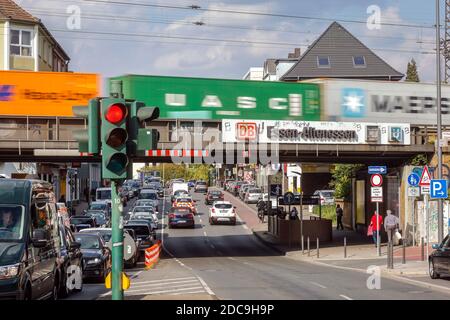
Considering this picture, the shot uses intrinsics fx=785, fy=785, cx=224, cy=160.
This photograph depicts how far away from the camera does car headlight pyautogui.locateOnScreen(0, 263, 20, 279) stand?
12133 millimetres

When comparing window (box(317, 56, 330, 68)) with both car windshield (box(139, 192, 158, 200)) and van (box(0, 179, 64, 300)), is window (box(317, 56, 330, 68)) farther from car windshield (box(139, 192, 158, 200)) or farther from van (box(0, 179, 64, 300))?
van (box(0, 179, 64, 300))

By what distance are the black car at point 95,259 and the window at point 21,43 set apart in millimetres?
37868

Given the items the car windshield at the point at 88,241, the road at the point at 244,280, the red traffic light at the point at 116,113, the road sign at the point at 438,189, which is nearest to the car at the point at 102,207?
the road at the point at 244,280

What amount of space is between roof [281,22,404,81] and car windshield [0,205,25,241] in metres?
67.8

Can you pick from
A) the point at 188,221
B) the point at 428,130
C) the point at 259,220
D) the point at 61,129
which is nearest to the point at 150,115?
the point at 61,129

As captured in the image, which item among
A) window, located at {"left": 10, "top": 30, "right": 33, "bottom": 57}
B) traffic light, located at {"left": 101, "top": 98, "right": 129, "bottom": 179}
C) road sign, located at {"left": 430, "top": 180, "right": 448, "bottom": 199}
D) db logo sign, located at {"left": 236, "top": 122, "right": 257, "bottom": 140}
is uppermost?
window, located at {"left": 10, "top": 30, "right": 33, "bottom": 57}

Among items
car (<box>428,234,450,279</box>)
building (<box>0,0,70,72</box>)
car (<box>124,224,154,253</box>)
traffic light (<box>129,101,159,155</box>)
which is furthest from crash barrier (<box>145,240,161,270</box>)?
building (<box>0,0,70,72</box>)

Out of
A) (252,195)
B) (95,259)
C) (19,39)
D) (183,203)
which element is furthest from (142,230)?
(252,195)

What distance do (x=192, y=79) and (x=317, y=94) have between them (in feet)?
19.6

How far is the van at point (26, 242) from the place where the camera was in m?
12.4

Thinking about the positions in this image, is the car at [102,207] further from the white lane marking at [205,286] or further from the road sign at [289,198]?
the white lane marking at [205,286]

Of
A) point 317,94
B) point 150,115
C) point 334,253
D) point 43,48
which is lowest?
point 334,253
